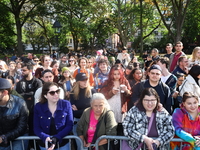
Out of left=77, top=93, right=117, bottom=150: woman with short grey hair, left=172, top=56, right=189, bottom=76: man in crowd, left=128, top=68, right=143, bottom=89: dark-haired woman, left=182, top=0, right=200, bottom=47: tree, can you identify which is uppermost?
left=182, top=0, right=200, bottom=47: tree

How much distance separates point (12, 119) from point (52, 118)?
2.10ft

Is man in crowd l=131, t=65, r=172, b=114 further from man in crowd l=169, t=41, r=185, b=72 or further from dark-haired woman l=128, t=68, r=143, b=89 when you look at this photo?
man in crowd l=169, t=41, r=185, b=72

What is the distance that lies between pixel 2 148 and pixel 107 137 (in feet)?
5.79

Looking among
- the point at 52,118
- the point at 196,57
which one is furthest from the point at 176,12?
the point at 52,118

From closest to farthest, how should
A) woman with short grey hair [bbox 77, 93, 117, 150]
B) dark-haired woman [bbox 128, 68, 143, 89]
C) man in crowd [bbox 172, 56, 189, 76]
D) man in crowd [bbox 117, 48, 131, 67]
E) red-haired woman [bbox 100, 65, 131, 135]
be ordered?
woman with short grey hair [bbox 77, 93, 117, 150], red-haired woman [bbox 100, 65, 131, 135], dark-haired woman [bbox 128, 68, 143, 89], man in crowd [bbox 172, 56, 189, 76], man in crowd [bbox 117, 48, 131, 67]

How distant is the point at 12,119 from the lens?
3.08 m

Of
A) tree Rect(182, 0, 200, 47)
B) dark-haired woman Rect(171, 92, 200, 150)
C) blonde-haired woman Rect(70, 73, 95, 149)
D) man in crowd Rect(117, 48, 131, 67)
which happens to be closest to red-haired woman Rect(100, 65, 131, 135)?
blonde-haired woman Rect(70, 73, 95, 149)

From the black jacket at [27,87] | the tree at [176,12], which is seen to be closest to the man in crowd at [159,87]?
the black jacket at [27,87]

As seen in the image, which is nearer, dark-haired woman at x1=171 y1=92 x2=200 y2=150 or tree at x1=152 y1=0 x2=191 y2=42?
dark-haired woman at x1=171 y1=92 x2=200 y2=150

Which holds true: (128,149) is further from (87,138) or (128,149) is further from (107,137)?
(87,138)

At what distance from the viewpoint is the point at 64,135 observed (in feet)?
10.3

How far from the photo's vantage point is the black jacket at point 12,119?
9.96ft

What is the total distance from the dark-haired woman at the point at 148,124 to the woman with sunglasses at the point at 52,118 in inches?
41.5

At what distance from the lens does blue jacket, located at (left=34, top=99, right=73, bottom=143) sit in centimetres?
316
